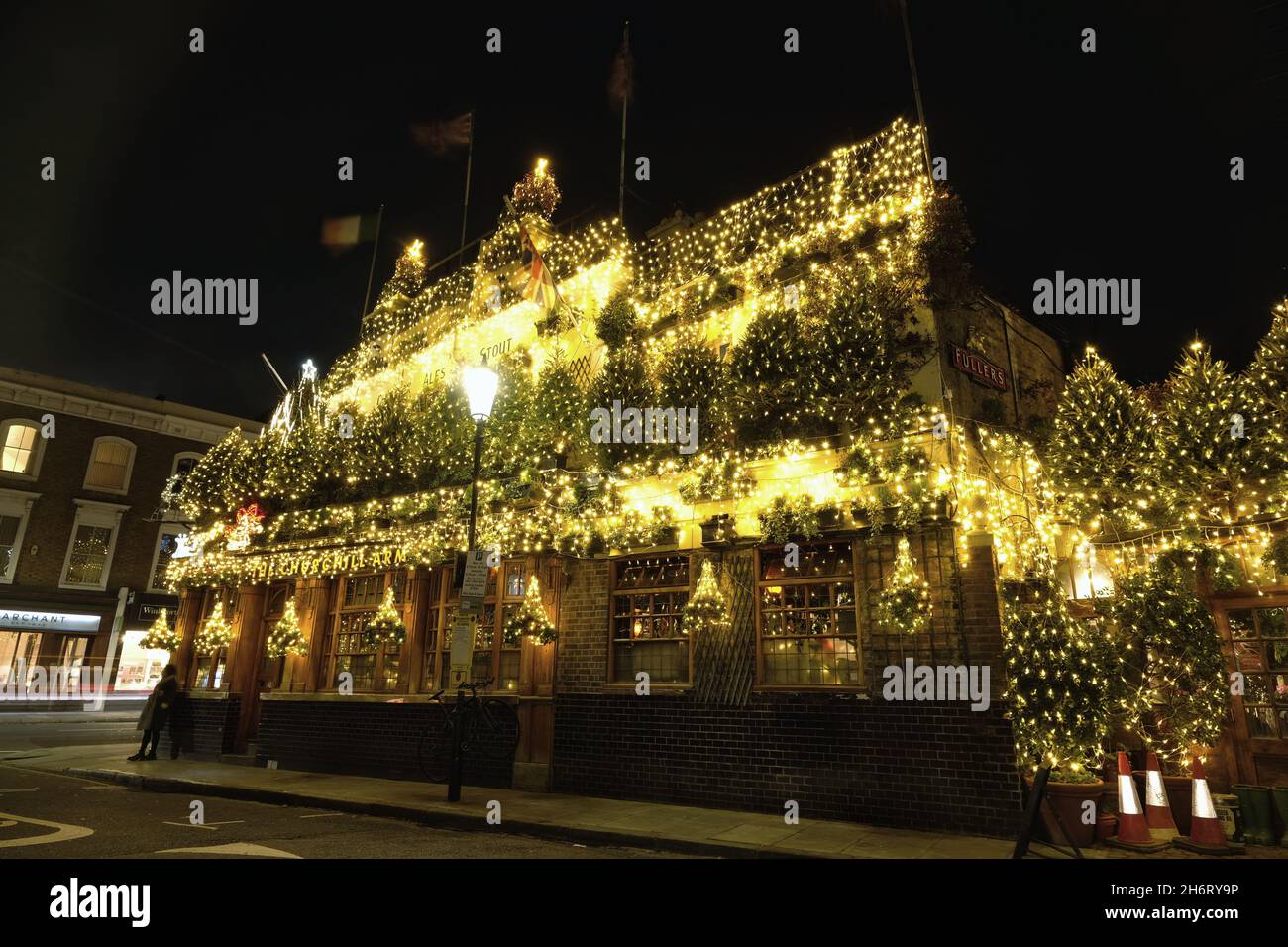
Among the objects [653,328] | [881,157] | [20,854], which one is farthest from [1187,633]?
[20,854]

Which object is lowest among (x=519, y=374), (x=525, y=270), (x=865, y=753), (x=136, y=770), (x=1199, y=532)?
(x=136, y=770)

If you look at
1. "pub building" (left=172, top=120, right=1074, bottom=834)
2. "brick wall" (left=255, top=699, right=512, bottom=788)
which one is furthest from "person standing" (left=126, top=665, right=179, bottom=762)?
"brick wall" (left=255, top=699, right=512, bottom=788)

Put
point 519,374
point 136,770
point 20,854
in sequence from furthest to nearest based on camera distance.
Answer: point 519,374, point 136,770, point 20,854

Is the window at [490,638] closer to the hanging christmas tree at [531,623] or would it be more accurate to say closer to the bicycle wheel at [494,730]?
the bicycle wheel at [494,730]

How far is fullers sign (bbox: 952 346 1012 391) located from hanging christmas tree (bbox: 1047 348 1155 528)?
0.94 meters

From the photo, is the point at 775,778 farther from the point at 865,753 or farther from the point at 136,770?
the point at 136,770

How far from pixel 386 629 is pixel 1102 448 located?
40.7 ft

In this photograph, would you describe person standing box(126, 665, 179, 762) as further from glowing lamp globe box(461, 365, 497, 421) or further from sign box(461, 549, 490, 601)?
glowing lamp globe box(461, 365, 497, 421)

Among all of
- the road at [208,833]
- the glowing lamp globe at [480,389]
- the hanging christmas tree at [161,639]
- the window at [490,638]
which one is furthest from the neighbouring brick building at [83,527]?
the glowing lamp globe at [480,389]

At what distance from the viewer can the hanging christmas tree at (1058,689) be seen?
773cm

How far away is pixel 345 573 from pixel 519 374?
585cm

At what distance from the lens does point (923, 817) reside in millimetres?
8352
